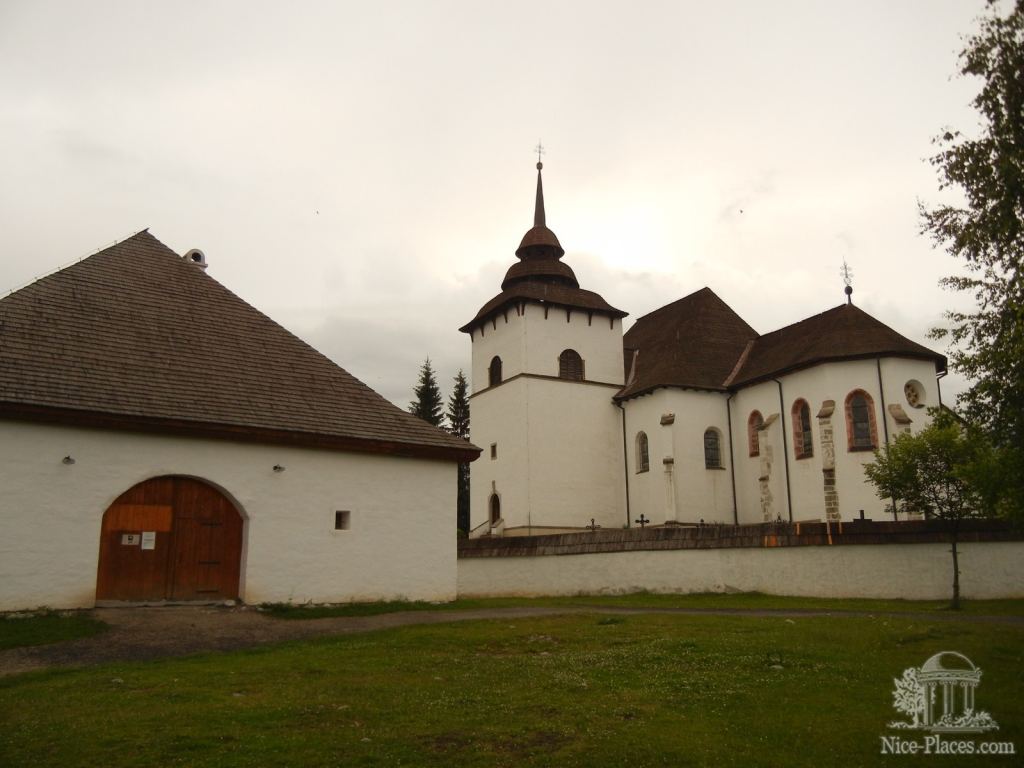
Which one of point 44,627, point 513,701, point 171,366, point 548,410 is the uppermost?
point 548,410

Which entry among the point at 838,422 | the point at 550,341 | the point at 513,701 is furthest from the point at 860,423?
the point at 513,701

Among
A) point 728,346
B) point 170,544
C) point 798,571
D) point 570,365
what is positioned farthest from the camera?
point 570,365

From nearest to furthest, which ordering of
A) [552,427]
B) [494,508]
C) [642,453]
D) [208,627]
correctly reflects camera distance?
[208,627] → [642,453] → [552,427] → [494,508]

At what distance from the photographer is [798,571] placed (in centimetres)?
1975

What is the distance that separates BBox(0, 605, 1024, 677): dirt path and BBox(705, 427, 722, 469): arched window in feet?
56.6

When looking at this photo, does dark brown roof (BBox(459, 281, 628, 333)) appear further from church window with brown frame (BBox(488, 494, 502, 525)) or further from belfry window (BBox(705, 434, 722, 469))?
church window with brown frame (BBox(488, 494, 502, 525))

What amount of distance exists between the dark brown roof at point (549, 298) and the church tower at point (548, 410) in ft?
0.18

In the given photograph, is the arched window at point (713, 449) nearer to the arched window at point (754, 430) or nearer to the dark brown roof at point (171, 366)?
the arched window at point (754, 430)

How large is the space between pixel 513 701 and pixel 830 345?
2468cm

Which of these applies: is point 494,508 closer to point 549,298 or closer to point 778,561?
point 549,298

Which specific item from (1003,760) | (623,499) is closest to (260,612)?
(1003,760)

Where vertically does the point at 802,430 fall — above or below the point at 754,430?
below

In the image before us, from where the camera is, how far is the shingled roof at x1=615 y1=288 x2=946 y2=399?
29.2 metres

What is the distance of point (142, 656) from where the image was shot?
11031 mm
